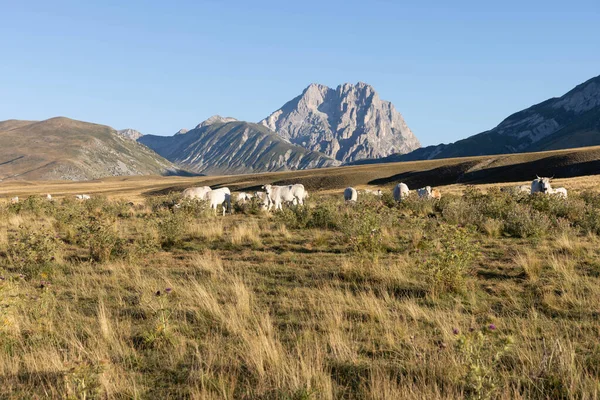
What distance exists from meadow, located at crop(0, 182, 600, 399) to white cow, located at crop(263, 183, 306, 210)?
45.7 feet

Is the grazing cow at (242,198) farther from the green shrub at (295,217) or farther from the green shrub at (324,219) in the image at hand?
the green shrub at (324,219)

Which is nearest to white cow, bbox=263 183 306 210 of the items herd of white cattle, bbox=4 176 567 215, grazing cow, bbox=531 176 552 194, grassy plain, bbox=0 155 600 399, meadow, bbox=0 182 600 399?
herd of white cattle, bbox=4 176 567 215

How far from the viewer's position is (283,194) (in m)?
26.5

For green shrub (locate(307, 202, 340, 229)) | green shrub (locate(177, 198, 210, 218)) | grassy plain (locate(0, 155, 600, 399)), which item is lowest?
grassy plain (locate(0, 155, 600, 399))

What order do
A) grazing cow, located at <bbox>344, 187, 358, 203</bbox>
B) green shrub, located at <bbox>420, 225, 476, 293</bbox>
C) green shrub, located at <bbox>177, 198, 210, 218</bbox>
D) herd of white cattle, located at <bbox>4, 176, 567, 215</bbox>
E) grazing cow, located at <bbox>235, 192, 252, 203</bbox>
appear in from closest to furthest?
green shrub, located at <bbox>420, 225, 476, 293</bbox> → green shrub, located at <bbox>177, 198, 210, 218</bbox> → herd of white cattle, located at <bbox>4, 176, 567, 215</bbox> → grazing cow, located at <bbox>235, 192, 252, 203</bbox> → grazing cow, located at <bbox>344, 187, 358, 203</bbox>

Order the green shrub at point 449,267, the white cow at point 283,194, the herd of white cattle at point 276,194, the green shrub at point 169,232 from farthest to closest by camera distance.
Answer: the white cow at point 283,194, the herd of white cattle at point 276,194, the green shrub at point 169,232, the green shrub at point 449,267

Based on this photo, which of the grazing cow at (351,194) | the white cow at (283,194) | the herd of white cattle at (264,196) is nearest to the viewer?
the herd of white cattle at (264,196)

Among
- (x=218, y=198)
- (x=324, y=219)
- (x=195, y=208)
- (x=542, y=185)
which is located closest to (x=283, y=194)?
(x=218, y=198)

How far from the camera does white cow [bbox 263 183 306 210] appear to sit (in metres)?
25.3

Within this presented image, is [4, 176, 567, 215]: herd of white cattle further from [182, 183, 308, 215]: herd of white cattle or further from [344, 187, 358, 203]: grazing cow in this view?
[344, 187, 358, 203]: grazing cow

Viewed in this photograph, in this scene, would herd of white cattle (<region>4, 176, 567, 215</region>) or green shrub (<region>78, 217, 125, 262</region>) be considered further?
herd of white cattle (<region>4, 176, 567, 215</region>)

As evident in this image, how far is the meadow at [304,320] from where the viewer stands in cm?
382

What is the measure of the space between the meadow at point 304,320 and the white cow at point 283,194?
13.9 metres

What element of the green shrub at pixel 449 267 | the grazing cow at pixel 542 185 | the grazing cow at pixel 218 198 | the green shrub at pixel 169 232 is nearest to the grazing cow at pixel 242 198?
the grazing cow at pixel 218 198
